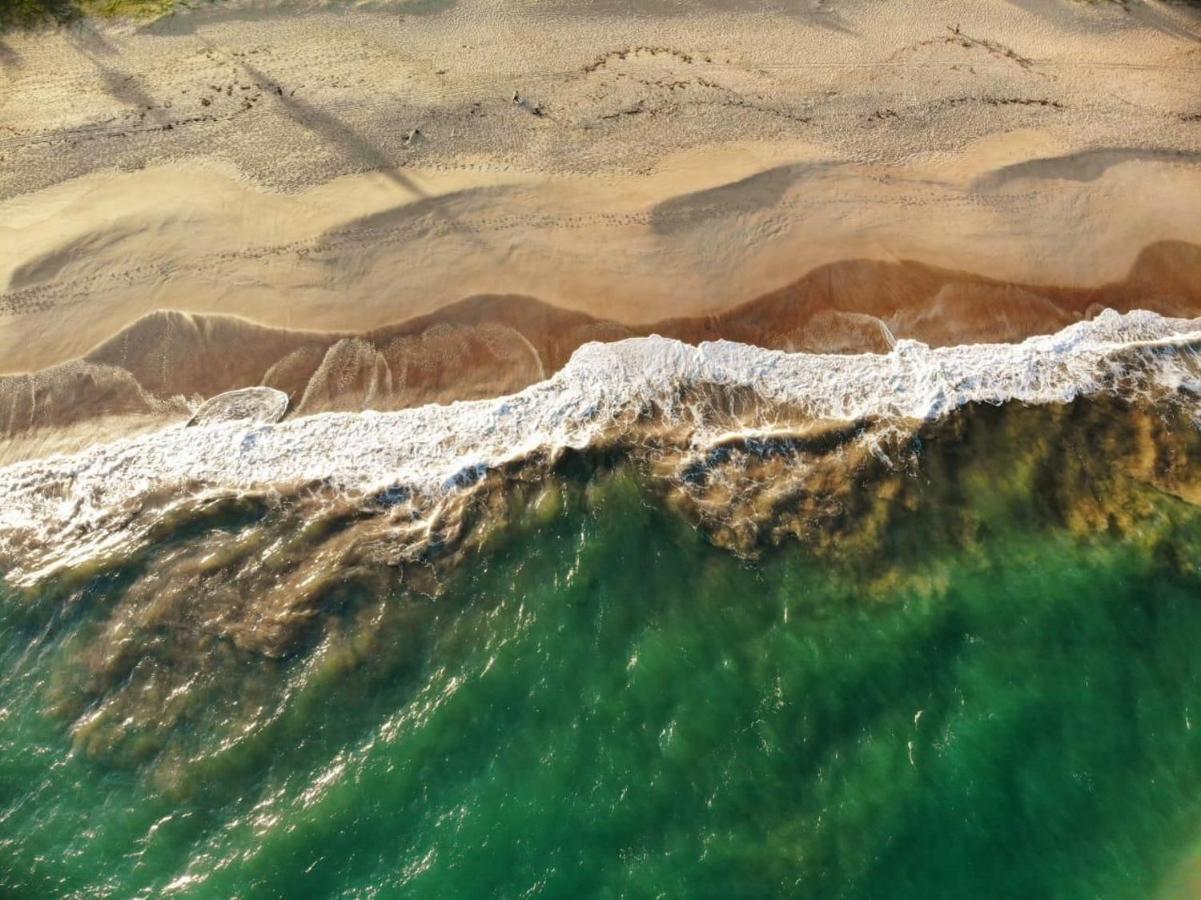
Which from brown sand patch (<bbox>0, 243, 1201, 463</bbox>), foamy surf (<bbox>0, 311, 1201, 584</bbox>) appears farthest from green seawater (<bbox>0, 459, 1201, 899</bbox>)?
brown sand patch (<bbox>0, 243, 1201, 463</bbox>)

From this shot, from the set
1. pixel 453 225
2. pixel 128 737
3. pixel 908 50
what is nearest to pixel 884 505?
pixel 453 225

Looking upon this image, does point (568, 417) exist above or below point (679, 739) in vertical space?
above

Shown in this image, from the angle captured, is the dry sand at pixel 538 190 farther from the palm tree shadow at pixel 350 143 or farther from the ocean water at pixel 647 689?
the ocean water at pixel 647 689

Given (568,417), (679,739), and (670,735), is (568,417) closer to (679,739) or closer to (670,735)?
(670,735)

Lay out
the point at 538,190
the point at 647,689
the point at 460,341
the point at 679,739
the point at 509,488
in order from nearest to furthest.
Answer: the point at 679,739, the point at 647,689, the point at 509,488, the point at 460,341, the point at 538,190

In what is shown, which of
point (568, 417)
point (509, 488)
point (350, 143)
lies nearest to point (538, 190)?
point (350, 143)

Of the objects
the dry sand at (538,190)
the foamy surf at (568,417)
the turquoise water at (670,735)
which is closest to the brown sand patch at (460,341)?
the dry sand at (538,190)
